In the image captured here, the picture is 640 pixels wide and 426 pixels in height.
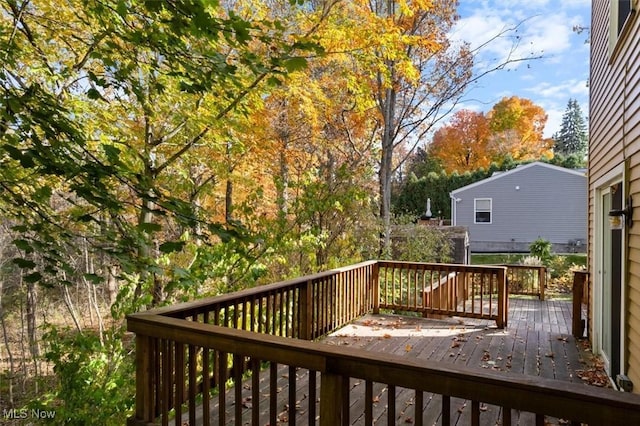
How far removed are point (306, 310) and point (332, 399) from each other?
2.62 meters

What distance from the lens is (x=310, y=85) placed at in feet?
25.0

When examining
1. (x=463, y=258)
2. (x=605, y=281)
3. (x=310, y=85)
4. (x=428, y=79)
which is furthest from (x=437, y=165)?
(x=605, y=281)

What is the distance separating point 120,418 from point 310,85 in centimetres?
602

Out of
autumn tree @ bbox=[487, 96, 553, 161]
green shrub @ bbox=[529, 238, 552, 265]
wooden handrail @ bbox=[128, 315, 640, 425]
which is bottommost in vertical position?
green shrub @ bbox=[529, 238, 552, 265]

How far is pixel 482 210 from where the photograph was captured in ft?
66.2

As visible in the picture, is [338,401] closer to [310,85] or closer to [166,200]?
[166,200]

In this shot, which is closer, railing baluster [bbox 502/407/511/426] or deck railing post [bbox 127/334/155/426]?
railing baluster [bbox 502/407/511/426]

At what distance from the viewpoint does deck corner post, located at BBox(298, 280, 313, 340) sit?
4449 millimetres

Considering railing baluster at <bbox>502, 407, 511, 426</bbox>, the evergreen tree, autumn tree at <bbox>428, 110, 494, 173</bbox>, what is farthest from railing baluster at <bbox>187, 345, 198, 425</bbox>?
the evergreen tree

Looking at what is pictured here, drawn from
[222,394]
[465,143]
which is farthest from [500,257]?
[222,394]

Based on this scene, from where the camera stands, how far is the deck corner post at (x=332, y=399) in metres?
1.89

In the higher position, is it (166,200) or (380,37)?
(380,37)

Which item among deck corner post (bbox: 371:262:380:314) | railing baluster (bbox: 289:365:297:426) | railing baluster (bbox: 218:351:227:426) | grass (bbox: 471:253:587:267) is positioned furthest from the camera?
grass (bbox: 471:253:587:267)

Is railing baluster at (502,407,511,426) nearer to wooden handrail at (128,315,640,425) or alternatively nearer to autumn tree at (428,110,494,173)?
wooden handrail at (128,315,640,425)
